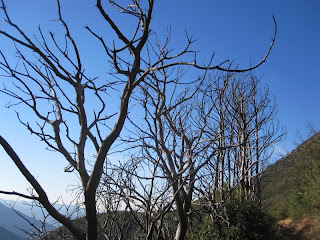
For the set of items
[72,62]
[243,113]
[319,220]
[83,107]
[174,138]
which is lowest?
[319,220]

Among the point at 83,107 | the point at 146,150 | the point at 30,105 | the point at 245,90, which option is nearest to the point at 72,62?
the point at 83,107

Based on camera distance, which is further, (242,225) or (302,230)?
(302,230)

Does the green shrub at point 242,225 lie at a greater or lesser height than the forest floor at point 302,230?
greater

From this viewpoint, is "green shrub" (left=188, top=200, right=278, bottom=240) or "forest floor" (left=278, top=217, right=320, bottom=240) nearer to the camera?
"green shrub" (left=188, top=200, right=278, bottom=240)

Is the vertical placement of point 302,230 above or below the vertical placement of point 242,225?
below

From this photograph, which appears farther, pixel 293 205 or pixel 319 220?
pixel 293 205

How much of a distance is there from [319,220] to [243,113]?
256 inches

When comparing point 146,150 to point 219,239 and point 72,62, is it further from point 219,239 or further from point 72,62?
point 219,239

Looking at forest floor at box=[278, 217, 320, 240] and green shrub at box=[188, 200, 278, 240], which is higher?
green shrub at box=[188, 200, 278, 240]

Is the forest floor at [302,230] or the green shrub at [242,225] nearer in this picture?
the green shrub at [242,225]

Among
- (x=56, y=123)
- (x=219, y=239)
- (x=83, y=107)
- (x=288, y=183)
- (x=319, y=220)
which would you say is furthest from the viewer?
(x=288, y=183)

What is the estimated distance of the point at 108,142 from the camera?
151 cm

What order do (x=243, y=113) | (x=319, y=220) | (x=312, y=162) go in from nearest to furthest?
1. (x=243, y=113)
2. (x=319, y=220)
3. (x=312, y=162)

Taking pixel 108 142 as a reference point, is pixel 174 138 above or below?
above
